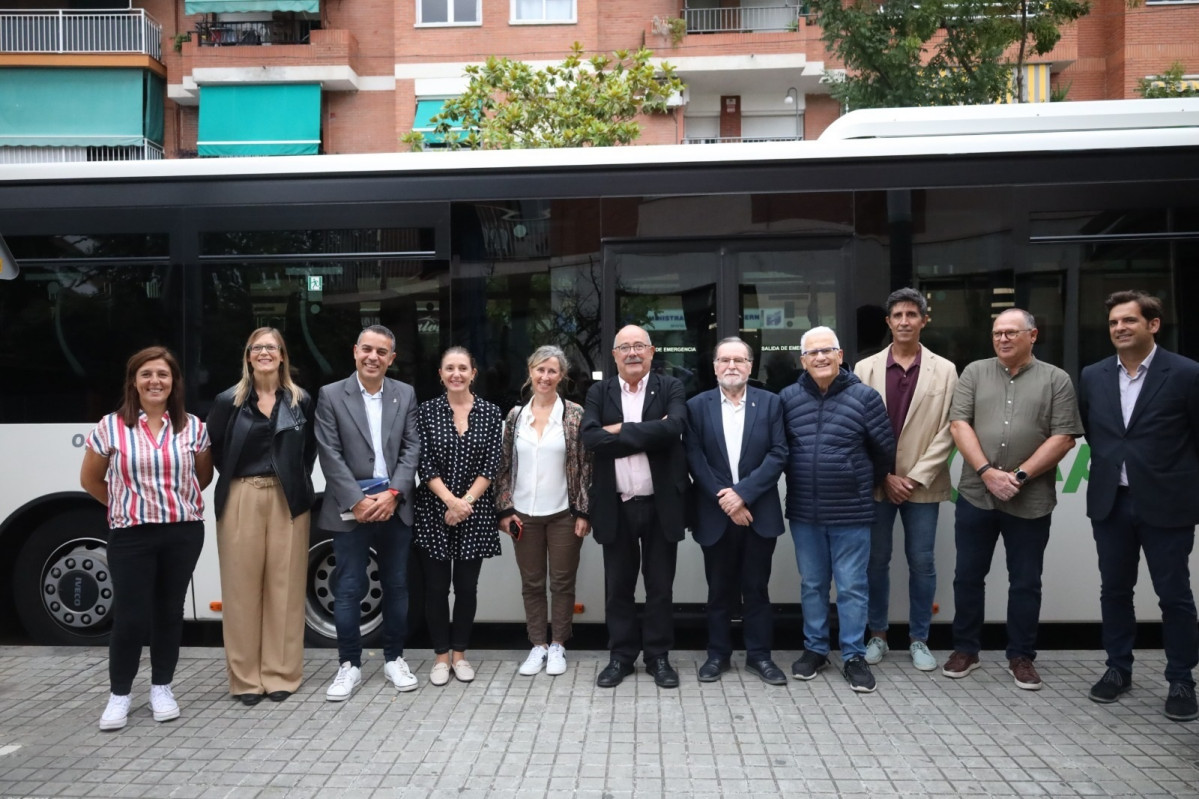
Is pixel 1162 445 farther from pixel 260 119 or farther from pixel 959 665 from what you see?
pixel 260 119

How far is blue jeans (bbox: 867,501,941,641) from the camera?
5.91 meters

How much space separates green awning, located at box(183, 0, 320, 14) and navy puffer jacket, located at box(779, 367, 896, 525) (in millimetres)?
20204

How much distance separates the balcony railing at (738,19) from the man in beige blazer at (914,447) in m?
19.9

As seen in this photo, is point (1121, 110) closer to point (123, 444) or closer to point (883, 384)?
point (883, 384)

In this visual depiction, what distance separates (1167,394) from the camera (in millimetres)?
5195

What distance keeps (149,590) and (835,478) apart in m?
3.90

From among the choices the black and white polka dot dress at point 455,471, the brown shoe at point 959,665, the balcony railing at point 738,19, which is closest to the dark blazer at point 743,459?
the black and white polka dot dress at point 455,471

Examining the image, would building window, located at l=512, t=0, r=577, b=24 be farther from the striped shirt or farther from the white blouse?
the striped shirt

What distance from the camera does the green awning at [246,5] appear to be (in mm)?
21906

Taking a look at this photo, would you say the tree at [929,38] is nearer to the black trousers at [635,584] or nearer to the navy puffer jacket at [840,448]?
the navy puffer jacket at [840,448]

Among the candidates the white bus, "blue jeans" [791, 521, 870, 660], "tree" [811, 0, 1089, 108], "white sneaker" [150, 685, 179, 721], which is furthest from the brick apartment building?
"white sneaker" [150, 685, 179, 721]

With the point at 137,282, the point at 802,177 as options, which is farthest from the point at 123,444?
the point at 802,177

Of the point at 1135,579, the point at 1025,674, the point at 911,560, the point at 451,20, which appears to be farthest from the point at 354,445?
the point at 451,20

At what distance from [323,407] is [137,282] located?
5.78ft
